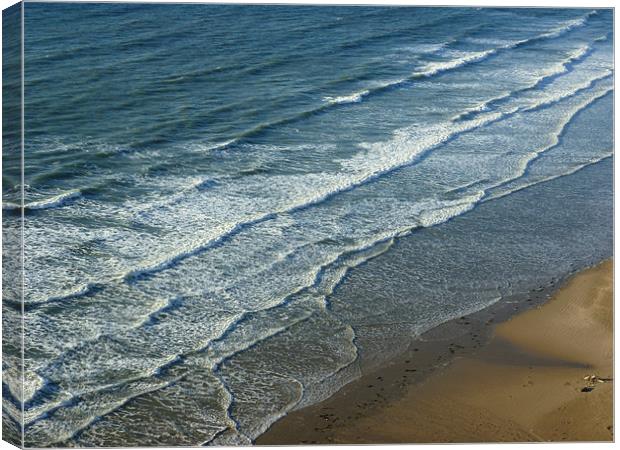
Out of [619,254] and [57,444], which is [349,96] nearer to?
[619,254]

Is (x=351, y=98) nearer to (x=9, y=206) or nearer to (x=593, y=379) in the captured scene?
(x=593, y=379)

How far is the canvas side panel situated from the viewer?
5.55 metres

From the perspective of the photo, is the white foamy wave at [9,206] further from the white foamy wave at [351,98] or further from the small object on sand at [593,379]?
the white foamy wave at [351,98]

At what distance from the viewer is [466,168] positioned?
30.1 feet

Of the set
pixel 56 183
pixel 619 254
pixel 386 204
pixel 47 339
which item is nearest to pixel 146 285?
pixel 47 339

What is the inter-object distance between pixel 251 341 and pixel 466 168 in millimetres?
3387

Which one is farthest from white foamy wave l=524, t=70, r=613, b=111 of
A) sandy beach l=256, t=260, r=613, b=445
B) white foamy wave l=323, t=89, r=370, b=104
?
sandy beach l=256, t=260, r=613, b=445

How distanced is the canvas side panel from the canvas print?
1 cm

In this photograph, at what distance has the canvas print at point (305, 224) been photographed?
5805 millimetres

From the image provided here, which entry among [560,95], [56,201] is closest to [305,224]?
[56,201]

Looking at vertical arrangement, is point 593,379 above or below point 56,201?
below

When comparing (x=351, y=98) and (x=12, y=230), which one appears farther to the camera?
(x=351, y=98)

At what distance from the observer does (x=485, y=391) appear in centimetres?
598

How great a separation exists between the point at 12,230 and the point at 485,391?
2823mm
